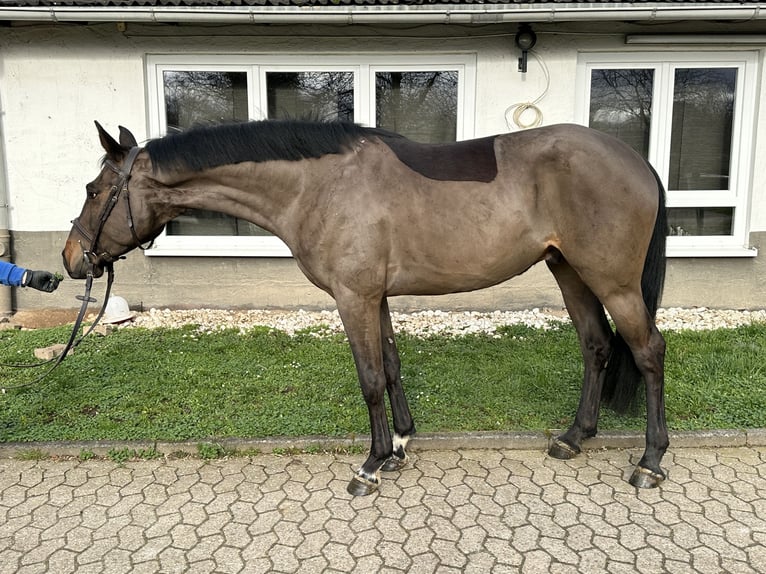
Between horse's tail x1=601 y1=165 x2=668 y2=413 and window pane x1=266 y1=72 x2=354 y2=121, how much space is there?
4.53m

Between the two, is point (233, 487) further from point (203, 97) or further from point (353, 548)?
point (203, 97)

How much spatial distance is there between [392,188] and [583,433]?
191 cm

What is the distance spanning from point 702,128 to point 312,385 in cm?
590

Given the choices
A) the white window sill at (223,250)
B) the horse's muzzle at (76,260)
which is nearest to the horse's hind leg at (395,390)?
the horse's muzzle at (76,260)

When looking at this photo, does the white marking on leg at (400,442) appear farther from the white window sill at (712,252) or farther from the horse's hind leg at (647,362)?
the white window sill at (712,252)

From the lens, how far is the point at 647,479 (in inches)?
119

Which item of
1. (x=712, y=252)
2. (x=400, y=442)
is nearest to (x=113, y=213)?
(x=400, y=442)

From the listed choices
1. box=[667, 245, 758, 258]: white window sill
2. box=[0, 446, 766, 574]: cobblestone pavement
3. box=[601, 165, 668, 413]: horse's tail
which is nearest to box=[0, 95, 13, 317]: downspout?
box=[0, 446, 766, 574]: cobblestone pavement

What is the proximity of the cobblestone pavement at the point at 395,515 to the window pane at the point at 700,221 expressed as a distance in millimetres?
4305

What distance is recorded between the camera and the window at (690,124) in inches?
264

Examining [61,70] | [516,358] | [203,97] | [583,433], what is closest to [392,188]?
[583,433]

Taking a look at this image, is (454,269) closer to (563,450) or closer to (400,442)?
(400,442)

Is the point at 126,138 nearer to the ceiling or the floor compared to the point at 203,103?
nearer to the floor

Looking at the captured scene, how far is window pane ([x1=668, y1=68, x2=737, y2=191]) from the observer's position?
6.82 m
